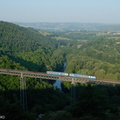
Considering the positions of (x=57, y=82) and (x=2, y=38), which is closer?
(x=57, y=82)

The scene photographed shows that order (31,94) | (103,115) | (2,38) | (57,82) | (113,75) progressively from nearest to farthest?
(103,115), (31,94), (113,75), (57,82), (2,38)

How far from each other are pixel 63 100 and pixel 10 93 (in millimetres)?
10644

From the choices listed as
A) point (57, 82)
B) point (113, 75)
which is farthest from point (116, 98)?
point (57, 82)

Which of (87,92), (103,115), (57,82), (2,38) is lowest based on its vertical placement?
(57,82)

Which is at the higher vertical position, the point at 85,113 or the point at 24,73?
the point at 24,73

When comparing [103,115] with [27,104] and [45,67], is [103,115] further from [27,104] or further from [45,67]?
[45,67]

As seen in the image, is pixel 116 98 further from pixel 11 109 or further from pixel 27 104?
pixel 11 109

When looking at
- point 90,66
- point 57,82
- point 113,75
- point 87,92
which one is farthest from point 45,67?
point 87,92

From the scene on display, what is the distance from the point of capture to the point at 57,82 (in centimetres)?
6512

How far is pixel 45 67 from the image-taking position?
71750mm

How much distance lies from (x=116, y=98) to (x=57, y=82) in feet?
95.4

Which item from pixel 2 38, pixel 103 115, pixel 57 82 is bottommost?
pixel 57 82

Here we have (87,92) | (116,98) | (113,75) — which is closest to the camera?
(87,92)

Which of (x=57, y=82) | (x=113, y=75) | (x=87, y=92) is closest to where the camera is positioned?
(x=87, y=92)
